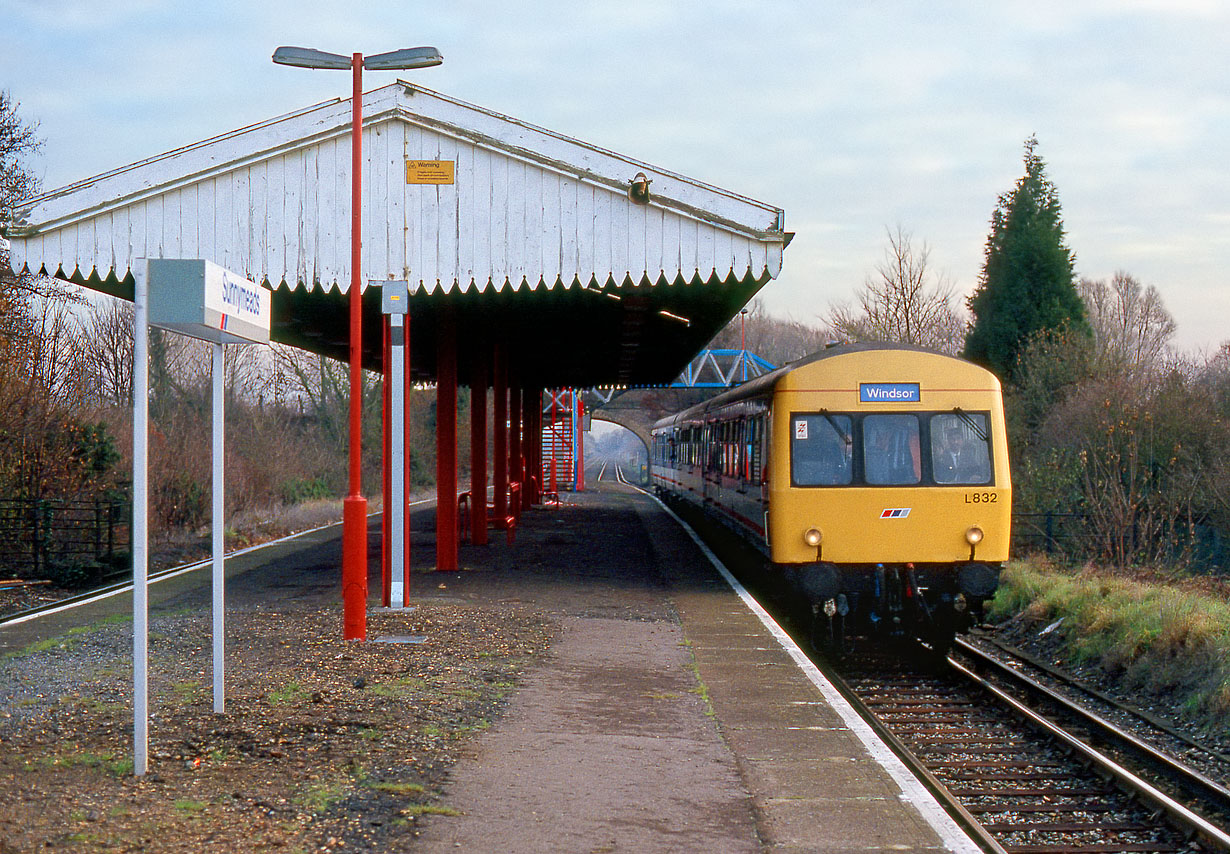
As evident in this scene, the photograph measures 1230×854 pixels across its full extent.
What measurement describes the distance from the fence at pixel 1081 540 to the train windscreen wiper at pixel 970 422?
7.65 metres

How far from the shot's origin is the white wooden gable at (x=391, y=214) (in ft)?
40.8

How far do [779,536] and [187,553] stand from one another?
42.6 feet

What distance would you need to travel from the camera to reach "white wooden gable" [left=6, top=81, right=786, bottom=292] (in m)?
12.4

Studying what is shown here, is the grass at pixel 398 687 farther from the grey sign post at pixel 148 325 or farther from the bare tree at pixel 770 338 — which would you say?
the bare tree at pixel 770 338

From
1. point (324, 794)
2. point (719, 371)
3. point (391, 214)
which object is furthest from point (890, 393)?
point (719, 371)

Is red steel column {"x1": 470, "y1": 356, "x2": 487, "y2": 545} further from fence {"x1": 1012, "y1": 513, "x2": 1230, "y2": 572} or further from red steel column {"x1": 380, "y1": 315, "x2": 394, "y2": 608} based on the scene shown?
fence {"x1": 1012, "y1": 513, "x2": 1230, "y2": 572}

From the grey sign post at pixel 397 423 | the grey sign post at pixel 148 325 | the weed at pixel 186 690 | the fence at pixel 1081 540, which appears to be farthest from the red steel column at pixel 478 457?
the grey sign post at pixel 148 325

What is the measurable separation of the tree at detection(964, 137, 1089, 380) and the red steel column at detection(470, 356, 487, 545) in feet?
68.6

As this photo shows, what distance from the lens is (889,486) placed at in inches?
461

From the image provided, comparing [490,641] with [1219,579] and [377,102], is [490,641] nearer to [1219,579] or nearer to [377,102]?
[377,102]

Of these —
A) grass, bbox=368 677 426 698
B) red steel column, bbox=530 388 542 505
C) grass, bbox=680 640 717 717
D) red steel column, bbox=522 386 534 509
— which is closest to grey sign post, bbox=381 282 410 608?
grass, bbox=680 640 717 717

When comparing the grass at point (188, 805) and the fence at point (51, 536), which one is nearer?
the grass at point (188, 805)

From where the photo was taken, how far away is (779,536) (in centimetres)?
1178

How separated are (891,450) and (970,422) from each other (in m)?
0.85
